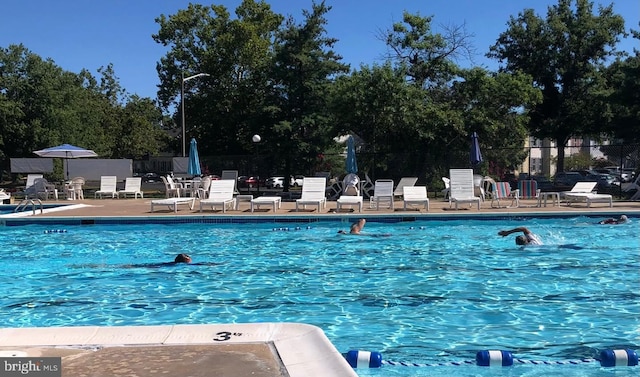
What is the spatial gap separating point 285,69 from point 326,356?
20.4 m

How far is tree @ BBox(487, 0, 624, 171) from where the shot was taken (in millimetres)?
26219

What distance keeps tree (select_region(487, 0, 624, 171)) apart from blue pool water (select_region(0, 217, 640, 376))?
15.6m

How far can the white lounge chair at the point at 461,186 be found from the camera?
48.8ft

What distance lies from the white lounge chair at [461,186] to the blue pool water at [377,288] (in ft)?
8.75

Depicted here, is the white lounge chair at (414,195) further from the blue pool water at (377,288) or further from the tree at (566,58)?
the tree at (566,58)

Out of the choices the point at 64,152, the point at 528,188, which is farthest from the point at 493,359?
the point at 64,152

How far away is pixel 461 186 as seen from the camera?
1518cm

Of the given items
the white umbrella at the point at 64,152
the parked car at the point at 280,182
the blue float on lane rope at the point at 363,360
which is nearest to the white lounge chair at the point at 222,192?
the parked car at the point at 280,182

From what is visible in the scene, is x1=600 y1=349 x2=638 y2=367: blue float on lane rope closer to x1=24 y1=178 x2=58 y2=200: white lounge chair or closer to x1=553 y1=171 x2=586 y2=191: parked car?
x1=553 y1=171 x2=586 y2=191: parked car

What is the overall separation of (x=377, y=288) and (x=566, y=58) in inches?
929

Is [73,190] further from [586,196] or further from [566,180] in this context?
[566,180]

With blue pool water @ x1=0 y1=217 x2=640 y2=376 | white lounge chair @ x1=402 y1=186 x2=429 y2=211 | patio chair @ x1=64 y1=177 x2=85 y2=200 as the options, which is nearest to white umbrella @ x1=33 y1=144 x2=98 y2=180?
patio chair @ x1=64 y1=177 x2=85 y2=200

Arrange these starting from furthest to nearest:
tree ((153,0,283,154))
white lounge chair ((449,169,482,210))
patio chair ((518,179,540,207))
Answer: tree ((153,0,283,154)), patio chair ((518,179,540,207)), white lounge chair ((449,169,482,210))

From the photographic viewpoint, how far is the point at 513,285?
7336 millimetres
